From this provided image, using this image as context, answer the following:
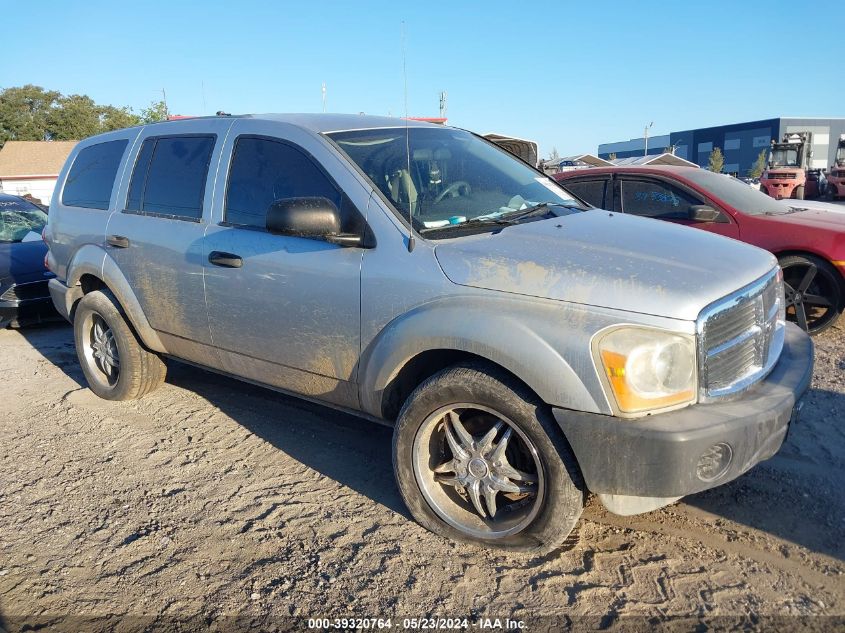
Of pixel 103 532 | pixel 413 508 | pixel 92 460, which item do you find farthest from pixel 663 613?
pixel 92 460

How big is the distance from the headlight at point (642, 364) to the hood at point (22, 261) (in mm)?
7002

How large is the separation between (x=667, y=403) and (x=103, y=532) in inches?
108

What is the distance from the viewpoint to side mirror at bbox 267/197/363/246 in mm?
3107

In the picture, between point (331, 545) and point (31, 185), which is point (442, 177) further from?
point (31, 185)

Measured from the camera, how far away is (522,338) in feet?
8.61

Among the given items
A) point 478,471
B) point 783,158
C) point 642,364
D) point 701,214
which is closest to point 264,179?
point 478,471

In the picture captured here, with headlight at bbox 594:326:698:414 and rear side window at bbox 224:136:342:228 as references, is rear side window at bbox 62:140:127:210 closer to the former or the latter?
rear side window at bbox 224:136:342:228

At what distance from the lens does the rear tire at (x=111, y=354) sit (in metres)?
4.80

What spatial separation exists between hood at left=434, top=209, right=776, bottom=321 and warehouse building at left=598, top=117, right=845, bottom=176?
2305 inches

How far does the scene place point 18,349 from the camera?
6.83 meters

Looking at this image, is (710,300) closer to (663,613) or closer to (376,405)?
(663,613)

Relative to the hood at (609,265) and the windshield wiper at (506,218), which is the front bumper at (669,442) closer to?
the hood at (609,265)

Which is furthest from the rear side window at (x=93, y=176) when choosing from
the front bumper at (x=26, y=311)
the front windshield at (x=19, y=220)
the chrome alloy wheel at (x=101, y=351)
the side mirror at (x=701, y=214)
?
the side mirror at (x=701, y=214)

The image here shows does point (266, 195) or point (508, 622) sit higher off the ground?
point (266, 195)
